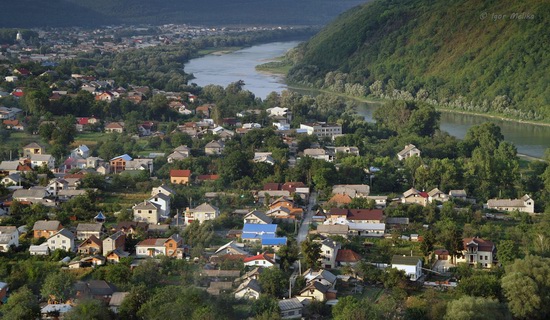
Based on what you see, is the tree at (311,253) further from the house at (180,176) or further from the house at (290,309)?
the house at (180,176)

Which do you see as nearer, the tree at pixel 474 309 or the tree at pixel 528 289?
the tree at pixel 474 309

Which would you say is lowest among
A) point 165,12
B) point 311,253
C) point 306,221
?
point 306,221

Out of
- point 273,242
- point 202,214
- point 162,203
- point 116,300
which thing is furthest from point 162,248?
point 116,300

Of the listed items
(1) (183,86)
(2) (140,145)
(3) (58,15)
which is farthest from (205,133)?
(3) (58,15)

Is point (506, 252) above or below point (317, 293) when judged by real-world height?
above

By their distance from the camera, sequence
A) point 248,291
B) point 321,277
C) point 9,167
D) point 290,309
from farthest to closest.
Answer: point 9,167 < point 321,277 < point 248,291 < point 290,309

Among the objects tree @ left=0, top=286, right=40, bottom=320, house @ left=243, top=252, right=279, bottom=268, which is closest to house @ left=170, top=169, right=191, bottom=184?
house @ left=243, top=252, right=279, bottom=268

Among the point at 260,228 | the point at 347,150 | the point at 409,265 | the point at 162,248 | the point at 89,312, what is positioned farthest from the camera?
the point at 347,150

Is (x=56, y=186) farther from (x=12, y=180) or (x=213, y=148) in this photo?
(x=213, y=148)

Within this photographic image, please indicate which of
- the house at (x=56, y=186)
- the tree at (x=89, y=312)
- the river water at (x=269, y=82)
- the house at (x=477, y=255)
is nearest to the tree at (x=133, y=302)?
the tree at (x=89, y=312)
